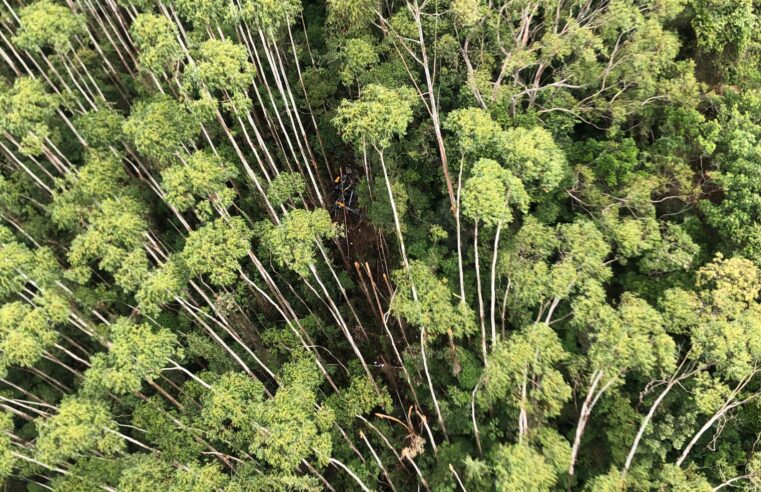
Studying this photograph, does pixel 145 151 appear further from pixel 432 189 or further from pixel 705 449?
pixel 705 449

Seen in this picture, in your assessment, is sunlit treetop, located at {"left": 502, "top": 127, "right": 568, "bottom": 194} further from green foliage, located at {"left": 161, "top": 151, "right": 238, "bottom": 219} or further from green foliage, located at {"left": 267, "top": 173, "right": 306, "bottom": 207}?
green foliage, located at {"left": 161, "top": 151, "right": 238, "bottom": 219}

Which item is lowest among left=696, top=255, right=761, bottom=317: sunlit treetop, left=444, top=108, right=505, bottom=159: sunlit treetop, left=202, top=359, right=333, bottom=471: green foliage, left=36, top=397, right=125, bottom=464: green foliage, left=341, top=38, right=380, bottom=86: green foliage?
left=202, top=359, right=333, bottom=471: green foliage

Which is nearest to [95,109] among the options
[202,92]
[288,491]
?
[202,92]

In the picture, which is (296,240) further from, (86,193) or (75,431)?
(75,431)

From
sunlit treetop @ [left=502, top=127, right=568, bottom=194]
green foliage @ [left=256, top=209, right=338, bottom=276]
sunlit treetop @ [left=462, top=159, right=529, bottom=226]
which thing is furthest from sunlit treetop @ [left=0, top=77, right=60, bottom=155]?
sunlit treetop @ [left=502, top=127, right=568, bottom=194]

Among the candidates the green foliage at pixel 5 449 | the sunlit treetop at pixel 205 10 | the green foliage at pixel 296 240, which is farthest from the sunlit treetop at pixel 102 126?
the green foliage at pixel 5 449
